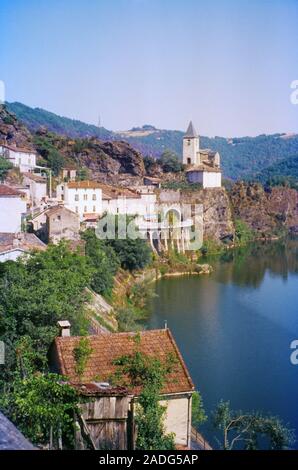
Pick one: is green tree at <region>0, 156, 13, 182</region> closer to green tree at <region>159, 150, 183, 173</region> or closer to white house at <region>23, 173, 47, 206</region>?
white house at <region>23, 173, 47, 206</region>

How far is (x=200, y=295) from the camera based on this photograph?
17.0m

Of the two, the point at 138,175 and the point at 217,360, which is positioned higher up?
the point at 138,175

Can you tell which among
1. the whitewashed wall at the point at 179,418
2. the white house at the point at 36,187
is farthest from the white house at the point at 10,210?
the whitewashed wall at the point at 179,418

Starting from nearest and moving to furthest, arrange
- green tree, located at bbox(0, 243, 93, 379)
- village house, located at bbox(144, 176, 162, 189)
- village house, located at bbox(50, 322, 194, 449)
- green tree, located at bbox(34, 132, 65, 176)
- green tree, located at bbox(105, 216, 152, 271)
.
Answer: village house, located at bbox(50, 322, 194, 449)
green tree, located at bbox(0, 243, 93, 379)
green tree, located at bbox(105, 216, 152, 271)
green tree, located at bbox(34, 132, 65, 176)
village house, located at bbox(144, 176, 162, 189)

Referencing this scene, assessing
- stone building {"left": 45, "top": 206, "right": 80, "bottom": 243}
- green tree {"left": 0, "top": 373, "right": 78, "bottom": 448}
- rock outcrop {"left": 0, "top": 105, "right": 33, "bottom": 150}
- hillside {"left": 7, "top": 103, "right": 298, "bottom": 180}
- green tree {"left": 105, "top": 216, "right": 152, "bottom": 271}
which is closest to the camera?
green tree {"left": 0, "top": 373, "right": 78, "bottom": 448}

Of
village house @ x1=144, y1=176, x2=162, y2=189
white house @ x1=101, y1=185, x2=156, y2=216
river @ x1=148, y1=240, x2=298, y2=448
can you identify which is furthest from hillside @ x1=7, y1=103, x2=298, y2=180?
river @ x1=148, y1=240, x2=298, y2=448

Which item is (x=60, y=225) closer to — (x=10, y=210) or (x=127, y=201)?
(x=10, y=210)

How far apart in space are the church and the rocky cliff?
2.57 metres

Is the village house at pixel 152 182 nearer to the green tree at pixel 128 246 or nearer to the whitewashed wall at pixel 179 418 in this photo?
the green tree at pixel 128 246

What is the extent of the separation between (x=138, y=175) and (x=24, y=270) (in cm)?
1789

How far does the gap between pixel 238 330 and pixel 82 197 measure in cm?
805

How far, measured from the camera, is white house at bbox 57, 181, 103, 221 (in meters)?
19.2

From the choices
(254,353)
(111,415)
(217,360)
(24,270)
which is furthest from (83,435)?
(254,353)

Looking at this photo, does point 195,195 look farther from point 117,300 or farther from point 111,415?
point 111,415
